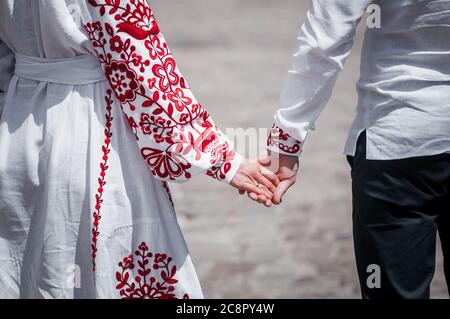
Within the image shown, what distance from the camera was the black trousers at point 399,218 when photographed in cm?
230

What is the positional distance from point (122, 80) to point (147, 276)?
589 millimetres

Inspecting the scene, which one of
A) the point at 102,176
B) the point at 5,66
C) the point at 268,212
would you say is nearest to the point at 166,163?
the point at 102,176

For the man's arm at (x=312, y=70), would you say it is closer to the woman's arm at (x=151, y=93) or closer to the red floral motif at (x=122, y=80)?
the woman's arm at (x=151, y=93)

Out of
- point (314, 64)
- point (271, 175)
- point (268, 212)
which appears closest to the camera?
point (314, 64)

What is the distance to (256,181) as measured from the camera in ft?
8.71

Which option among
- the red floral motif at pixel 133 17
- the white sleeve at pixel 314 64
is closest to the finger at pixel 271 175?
the white sleeve at pixel 314 64

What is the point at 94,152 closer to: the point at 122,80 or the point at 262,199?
the point at 122,80

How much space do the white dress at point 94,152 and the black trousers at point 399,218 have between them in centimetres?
42

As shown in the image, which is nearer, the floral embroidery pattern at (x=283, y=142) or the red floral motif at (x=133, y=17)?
the red floral motif at (x=133, y=17)

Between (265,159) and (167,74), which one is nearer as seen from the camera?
(167,74)

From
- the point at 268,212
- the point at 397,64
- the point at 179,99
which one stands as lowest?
the point at 268,212

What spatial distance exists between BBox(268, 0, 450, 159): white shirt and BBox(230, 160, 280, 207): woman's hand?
386mm

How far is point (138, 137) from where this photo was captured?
7.71 ft

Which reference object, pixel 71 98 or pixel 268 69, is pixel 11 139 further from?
pixel 268 69
